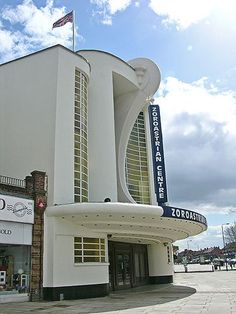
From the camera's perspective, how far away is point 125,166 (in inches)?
1026

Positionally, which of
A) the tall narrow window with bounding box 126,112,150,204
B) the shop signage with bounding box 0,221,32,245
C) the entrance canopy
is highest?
the tall narrow window with bounding box 126,112,150,204

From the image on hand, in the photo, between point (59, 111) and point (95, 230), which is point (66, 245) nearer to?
point (95, 230)

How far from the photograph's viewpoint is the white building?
17.9 meters

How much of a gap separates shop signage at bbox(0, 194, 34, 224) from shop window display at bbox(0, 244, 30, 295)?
137cm

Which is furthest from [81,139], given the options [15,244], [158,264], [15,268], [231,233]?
[231,233]

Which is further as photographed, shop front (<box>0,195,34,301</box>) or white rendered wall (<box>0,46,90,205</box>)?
white rendered wall (<box>0,46,90,205</box>)

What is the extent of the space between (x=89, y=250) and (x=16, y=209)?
440 centimetres

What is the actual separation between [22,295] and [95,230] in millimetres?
4680

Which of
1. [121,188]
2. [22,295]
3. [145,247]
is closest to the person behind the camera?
[22,295]

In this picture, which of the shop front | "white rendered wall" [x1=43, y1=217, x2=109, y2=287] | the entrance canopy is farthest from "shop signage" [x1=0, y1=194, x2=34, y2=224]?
"white rendered wall" [x1=43, y1=217, x2=109, y2=287]

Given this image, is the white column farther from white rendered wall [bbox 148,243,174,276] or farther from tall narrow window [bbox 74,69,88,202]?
tall narrow window [bbox 74,69,88,202]

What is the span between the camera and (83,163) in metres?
20.8

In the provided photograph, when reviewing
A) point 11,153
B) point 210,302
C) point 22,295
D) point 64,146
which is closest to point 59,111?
point 64,146

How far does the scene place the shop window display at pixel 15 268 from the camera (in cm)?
1681
